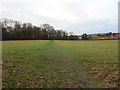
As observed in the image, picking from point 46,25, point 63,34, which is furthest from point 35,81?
point 46,25

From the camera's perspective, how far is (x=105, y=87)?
4020mm

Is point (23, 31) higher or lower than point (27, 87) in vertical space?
higher

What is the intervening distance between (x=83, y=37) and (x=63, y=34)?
858 inches

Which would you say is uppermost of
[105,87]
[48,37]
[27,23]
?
[27,23]

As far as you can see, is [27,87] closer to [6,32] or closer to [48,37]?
[6,32]

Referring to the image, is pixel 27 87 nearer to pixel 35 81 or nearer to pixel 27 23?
pixel 35 81

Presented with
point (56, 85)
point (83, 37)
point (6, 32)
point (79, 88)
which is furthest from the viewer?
point (83, 37)

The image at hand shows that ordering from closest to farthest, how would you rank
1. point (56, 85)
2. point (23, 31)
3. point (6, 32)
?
1. point (56, 85)
2. point (6, 32)
3. point (23, 31)

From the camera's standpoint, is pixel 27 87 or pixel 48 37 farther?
pixel 48 37

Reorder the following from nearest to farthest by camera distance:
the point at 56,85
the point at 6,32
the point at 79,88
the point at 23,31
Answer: the point at 79,88 → the point at 56,85 → the point at 6,32 → the point at 23,31

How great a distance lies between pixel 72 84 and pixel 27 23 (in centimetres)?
8950

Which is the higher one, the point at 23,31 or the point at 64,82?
the point at 23,31

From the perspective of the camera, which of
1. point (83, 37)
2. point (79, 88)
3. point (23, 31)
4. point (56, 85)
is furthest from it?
point (83, 37)

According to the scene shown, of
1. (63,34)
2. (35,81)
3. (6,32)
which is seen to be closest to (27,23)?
(6,32)
